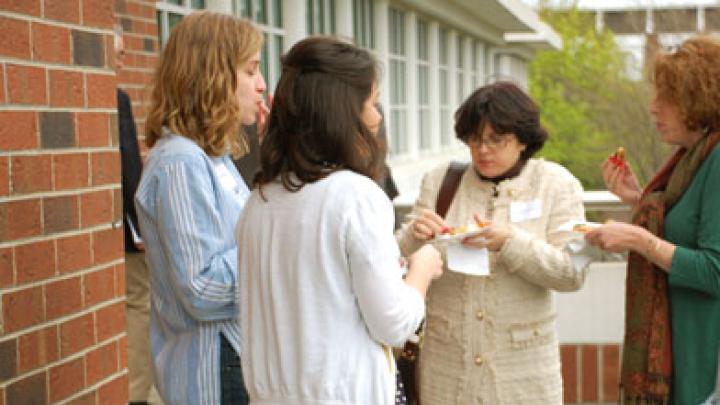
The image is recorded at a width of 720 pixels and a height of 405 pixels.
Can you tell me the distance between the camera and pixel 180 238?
2.66 metres

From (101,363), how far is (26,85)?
2.88 feet

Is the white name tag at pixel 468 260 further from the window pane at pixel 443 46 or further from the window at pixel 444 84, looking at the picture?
the window pane at pixel 443 46

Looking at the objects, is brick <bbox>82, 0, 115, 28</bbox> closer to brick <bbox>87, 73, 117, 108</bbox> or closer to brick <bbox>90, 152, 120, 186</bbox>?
brick <bbox>87, 73, 117, 108</bbox>

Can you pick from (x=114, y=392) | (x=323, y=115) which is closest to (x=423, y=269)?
(x=323, y=115)

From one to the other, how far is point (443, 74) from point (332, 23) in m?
9.03

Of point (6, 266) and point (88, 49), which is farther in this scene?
point (88, 49)

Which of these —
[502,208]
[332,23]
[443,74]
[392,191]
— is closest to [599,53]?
[443,74]

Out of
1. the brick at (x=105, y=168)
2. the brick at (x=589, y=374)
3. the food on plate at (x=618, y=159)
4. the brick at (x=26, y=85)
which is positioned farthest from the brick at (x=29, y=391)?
the brick at (x=589, y=374)

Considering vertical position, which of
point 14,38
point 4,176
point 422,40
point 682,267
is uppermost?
point 422,40

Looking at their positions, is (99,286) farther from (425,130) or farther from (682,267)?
(425,130)

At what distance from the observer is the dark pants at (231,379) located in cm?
275

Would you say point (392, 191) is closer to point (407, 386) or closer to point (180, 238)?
point (407, 386)

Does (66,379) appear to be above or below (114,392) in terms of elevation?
above

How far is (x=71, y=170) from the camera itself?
9.34 feet
